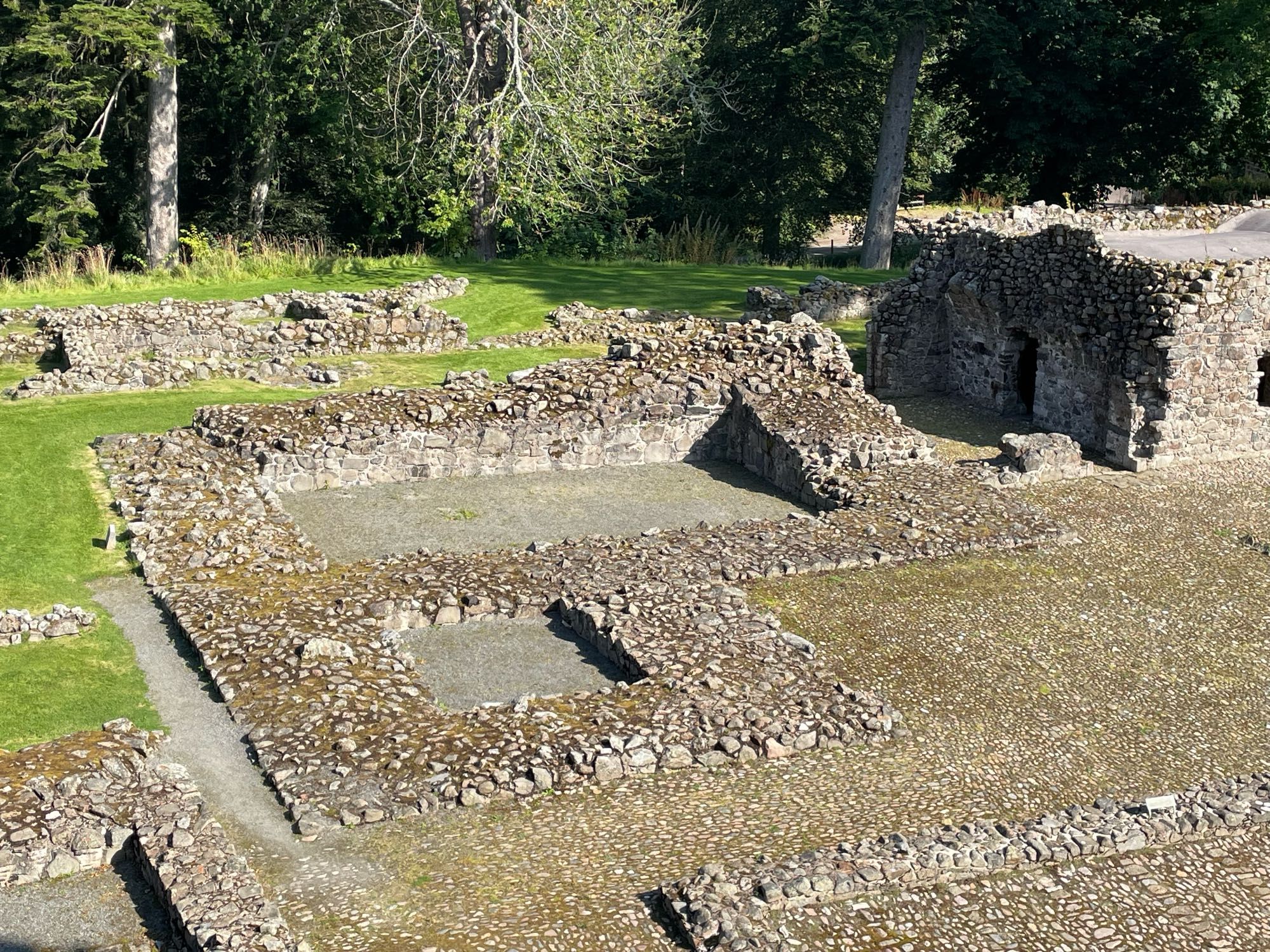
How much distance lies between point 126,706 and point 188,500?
197 inches

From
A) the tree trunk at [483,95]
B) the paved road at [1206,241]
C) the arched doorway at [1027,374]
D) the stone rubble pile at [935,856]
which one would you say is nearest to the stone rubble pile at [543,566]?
the stone rubble pile at [935,856]

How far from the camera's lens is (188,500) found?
60.0 ft

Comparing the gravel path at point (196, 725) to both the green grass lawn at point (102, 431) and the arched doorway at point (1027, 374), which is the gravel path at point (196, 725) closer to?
the green grass lawn at point (102, 431)

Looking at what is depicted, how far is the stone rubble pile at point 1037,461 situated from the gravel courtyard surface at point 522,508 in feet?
10.7

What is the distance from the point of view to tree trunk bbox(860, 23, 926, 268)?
3775cm

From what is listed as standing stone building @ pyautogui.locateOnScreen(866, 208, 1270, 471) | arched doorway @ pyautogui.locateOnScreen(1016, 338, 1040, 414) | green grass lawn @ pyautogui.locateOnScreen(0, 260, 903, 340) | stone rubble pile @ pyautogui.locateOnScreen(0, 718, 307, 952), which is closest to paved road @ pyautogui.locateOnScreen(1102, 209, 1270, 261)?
standing stone building @ pyautogui.locateOnScreen(866, 208, 1270, 471)

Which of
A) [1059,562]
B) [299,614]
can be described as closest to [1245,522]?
[1059,562]

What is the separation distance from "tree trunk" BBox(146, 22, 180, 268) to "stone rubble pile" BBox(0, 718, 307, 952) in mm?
24871

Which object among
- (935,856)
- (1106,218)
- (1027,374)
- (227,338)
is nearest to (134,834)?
(935,856)

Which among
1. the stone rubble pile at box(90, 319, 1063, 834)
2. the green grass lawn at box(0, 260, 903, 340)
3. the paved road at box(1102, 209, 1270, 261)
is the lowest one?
the stone rubble pile at box(90, 319, 1063, 834)

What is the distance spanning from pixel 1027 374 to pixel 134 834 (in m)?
18.7

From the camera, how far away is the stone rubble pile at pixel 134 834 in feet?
33.1

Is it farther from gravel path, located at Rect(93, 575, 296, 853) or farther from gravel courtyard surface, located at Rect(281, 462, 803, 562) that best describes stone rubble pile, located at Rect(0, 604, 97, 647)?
gravel courtyard surface, located at Rect(281, 462, 803, 562)

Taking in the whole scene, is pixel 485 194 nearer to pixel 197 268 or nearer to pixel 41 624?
pixel 197 268
